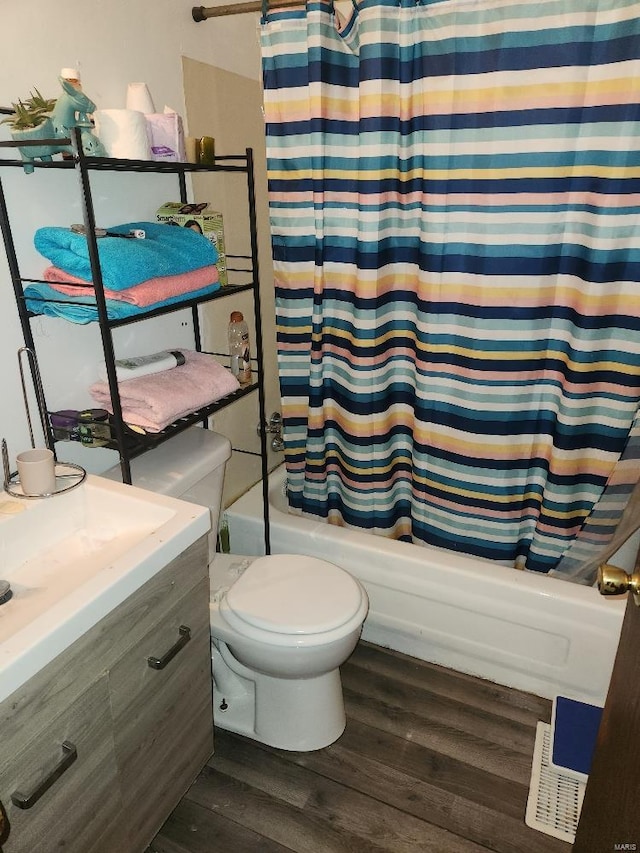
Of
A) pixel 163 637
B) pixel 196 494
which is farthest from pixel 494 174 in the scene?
pixel 163 637

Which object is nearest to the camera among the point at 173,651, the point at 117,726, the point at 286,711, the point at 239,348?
the point at 117,726

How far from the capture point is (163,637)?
1.31 metres

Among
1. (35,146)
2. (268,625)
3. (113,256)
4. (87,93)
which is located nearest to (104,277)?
(113,256)

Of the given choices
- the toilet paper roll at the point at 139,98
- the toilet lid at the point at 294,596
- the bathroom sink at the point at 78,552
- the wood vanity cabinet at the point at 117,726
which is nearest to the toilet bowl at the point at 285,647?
the toilet lid at the point at 294,596

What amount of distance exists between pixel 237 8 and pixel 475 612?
188cm

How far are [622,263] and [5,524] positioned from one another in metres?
1.59

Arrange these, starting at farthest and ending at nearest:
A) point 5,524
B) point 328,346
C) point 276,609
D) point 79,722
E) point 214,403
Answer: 1. point 328,346
2. point 214,403
3. point 276,609
4. point 5,524
5. point 79,722

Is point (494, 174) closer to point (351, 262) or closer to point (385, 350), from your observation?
point (351, 262)

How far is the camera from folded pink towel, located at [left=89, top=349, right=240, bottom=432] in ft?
5.01

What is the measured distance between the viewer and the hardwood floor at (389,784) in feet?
4.93

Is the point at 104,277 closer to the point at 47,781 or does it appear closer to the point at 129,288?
the point at 129,288

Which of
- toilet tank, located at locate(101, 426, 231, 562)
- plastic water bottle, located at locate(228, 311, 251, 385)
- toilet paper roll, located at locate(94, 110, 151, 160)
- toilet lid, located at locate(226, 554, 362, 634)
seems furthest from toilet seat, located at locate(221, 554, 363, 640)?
toilet paper roll, located at locate(94, 110, 151, 160)

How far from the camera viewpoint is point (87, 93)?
149 cm

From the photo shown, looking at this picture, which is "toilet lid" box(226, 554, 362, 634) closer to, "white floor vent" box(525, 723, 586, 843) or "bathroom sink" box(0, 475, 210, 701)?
"bathroom sink" box(0, 475, 210, 701)
